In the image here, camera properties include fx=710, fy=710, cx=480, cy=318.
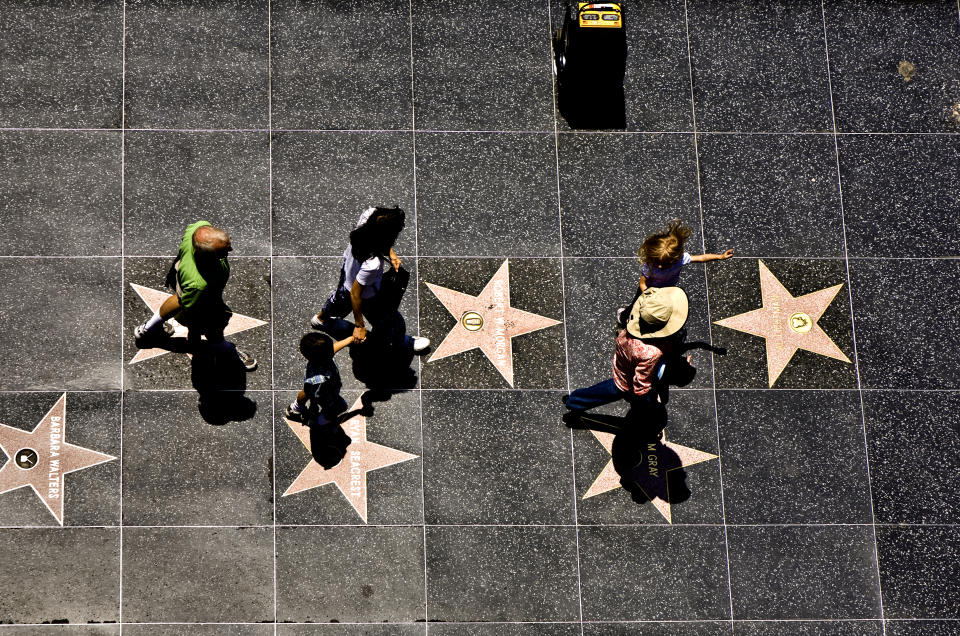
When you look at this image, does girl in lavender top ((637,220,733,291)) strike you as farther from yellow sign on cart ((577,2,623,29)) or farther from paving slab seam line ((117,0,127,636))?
paving slab seam line ((117,0,127,636))

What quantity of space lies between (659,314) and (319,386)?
9.09 feet

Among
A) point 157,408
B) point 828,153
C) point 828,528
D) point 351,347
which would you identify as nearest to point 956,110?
point 828,153

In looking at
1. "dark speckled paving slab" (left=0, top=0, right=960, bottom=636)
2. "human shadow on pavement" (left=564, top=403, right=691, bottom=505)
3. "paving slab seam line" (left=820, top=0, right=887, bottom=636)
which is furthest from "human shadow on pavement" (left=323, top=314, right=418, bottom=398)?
"paving slab seam line" (left=820, top=0, right=887, bottom=636)

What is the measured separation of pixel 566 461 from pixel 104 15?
623cm

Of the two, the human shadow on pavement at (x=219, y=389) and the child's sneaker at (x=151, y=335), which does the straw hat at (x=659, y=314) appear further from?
the child's sneaker at (x=151, y=335)

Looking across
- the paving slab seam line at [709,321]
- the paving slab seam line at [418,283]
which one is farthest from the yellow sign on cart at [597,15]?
the paving slab seam line at [418,283]

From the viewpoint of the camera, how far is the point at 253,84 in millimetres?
6961

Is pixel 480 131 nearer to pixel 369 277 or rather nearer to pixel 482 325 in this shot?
pixel 482 325

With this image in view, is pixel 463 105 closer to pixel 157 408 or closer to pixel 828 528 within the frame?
pixel 157 408

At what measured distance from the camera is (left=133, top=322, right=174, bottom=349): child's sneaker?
6.57 m

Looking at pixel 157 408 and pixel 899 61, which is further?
pixel 899 61

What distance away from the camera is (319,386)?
581 cm

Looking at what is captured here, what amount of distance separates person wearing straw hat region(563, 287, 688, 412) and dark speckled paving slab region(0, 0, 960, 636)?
922mm

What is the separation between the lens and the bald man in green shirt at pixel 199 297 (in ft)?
17.9
